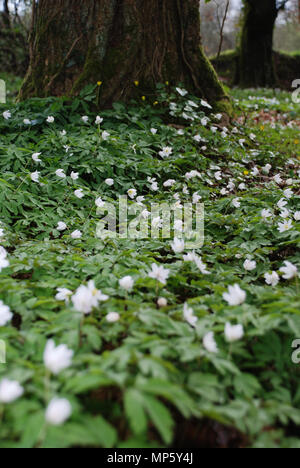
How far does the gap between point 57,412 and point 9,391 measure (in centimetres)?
17

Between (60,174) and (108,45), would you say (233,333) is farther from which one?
(108,45)

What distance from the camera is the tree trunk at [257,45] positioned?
41.6ft

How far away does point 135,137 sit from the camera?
4.64 metres

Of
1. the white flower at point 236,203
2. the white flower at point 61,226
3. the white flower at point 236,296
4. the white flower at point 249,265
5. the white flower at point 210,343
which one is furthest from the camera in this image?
the white flower at point 236,203

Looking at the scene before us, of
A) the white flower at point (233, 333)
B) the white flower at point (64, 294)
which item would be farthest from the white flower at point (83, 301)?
the white flower at point (233, 333)

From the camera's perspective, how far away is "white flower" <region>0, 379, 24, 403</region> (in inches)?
41.9

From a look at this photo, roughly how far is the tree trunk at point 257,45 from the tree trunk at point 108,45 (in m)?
8.86

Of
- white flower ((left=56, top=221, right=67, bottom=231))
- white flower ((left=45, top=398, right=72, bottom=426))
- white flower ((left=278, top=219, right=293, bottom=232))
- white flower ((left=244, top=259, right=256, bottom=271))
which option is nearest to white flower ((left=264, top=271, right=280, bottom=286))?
white flower ((left=244, top=259, right=256, bottom=271))

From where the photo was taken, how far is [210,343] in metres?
1.40

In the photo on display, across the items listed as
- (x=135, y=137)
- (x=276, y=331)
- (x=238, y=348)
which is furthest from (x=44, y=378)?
(x=135, y=137)

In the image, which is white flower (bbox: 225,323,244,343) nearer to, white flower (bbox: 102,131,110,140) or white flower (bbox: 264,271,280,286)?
white flower (bbox: 264,271,280,286)

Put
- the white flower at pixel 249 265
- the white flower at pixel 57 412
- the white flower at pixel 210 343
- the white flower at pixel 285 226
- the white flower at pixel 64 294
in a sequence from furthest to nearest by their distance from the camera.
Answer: the white flower at pixel 285 226 → the white flower at pixel 249 265 → the white flower at pixel 64 294 → the white flower at pixel 210 343 → the white flower at pixel 57 412

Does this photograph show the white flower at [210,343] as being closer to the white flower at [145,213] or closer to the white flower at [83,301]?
the white flower at [83,301]
